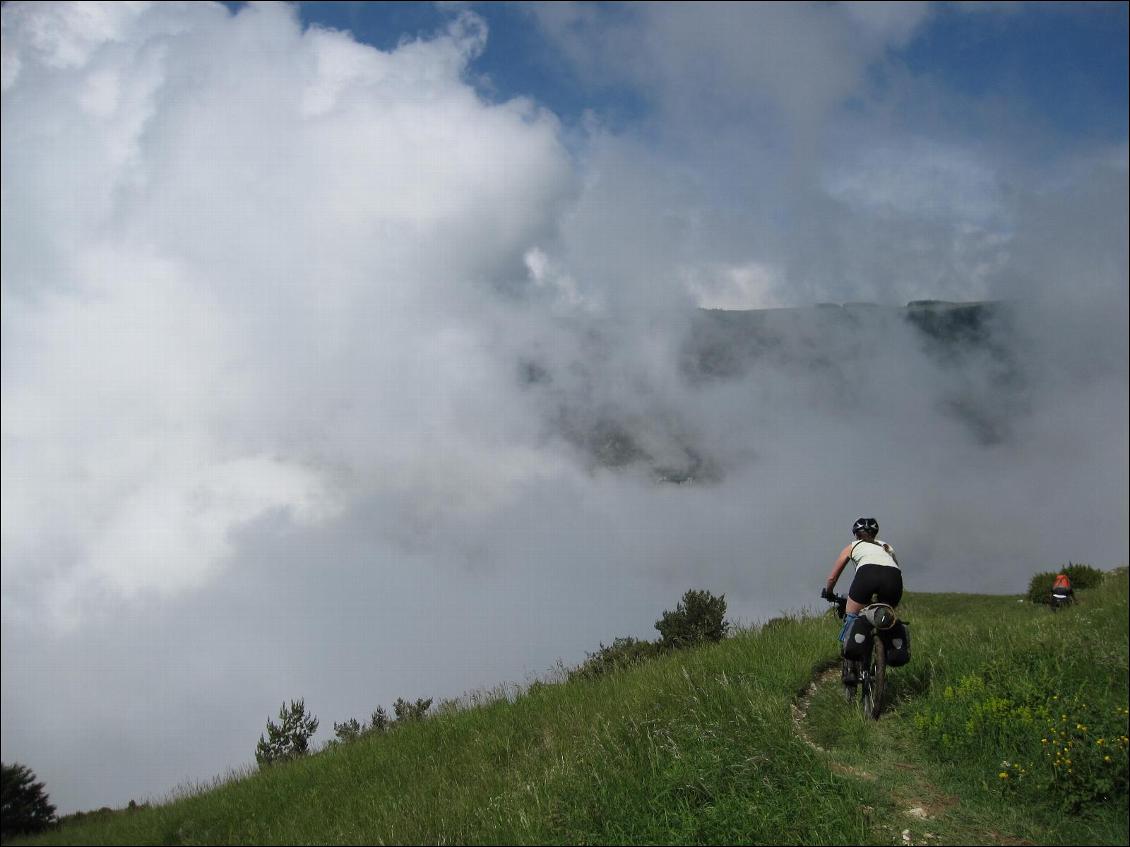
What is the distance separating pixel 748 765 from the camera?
6754mm

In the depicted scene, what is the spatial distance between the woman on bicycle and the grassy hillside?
1.06 m

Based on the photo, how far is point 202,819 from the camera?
919 centimetres

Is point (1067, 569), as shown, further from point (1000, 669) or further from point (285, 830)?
point (285, 830)

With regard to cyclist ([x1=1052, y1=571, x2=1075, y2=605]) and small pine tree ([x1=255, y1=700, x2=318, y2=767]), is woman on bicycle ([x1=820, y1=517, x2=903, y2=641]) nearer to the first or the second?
small pine tree ([x1=255, y1=700, x2=318, y2=767])

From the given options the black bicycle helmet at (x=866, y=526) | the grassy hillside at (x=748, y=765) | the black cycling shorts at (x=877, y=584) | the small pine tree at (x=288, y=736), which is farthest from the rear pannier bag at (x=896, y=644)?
the small pine tree at (x=288, y=736)

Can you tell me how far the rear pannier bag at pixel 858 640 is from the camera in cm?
831

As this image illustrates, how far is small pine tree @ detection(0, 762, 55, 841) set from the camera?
12.6 metres

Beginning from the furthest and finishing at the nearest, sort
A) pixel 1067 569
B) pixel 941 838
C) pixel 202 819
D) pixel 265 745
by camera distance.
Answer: pixel 1067 569 < pixel 265 745 < pixel 202 819 < pixel 941 838

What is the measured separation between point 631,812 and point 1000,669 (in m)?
4.68

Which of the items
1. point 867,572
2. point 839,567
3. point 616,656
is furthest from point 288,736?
point 867,572

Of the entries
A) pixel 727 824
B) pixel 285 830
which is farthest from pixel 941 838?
pixel 285 830

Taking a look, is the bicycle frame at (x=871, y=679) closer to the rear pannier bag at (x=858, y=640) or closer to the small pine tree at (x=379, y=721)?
the rear pannier bag at (x=858, y=640)

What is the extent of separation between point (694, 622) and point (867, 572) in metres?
7.29

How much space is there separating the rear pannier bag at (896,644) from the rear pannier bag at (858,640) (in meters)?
0.15
